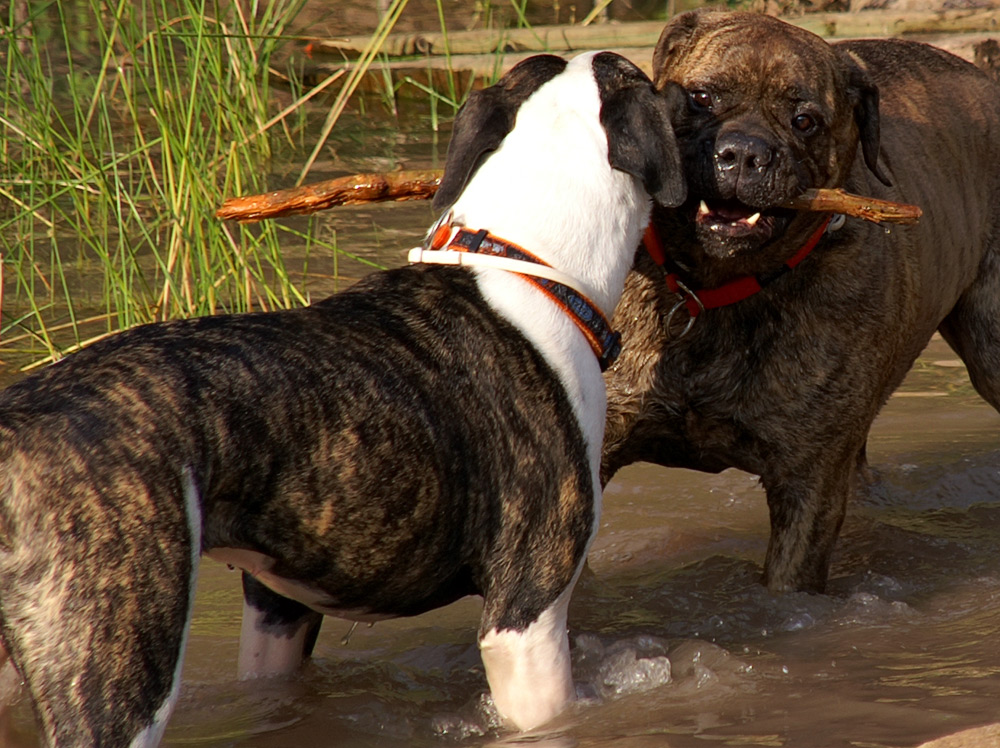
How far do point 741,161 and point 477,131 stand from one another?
2.47 ft

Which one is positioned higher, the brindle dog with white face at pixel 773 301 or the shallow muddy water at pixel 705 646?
the brindle dog with white face at pixel 773 301

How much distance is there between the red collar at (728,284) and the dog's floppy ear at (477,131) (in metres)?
0.76

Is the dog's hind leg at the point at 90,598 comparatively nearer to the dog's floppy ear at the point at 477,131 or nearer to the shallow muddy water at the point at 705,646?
the shallow muddy water at the point at 705,646

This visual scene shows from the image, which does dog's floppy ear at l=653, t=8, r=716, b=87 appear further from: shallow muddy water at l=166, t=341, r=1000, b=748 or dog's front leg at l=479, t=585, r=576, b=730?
dog's front leg at l=479, t=585, r=576, b=730

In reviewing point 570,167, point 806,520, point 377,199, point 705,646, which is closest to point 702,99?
point 570,167

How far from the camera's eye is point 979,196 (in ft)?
17.6

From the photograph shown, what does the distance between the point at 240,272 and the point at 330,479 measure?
326 centimetres

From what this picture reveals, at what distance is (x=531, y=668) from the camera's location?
3.35m

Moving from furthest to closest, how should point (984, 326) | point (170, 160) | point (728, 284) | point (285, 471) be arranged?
point (170, 160)
point (984, 326)
point (728, 284)
point (285, 471)

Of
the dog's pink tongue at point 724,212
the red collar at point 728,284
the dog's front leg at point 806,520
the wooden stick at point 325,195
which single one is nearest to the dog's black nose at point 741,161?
the dog's pink tongue at point 724,212

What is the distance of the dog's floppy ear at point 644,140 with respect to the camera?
3527 millimetres

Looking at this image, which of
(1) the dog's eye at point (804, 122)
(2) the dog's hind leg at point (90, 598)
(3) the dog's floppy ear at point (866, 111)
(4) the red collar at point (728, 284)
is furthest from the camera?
(3) the dog's floppy ear at point (866, 111)

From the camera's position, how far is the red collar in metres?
4.24

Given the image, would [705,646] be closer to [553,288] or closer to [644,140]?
[553,288]
